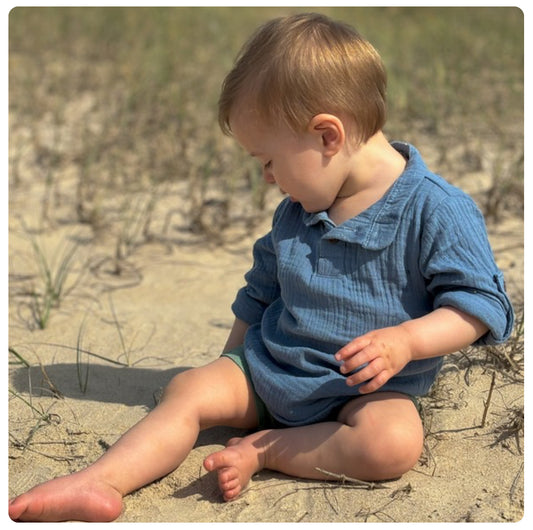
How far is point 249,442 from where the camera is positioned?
2.28 metres

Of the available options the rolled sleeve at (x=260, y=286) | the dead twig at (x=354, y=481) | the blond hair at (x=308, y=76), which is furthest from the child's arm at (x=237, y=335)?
the blond hair at (x=308, y=76)

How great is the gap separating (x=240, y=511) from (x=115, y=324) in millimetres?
1193

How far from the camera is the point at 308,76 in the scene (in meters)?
2.21

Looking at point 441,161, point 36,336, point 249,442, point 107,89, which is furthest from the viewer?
point 107,89

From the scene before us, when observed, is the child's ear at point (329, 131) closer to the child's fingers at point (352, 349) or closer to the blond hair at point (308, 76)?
the blond hair at point (308, 76)

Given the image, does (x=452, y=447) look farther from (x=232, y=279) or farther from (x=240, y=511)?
(x=232, y=279)

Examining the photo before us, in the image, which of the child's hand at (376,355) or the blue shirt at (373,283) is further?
the blue shirt at (373,283)

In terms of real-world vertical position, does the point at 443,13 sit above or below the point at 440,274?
above

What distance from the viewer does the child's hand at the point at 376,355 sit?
→ 202cm

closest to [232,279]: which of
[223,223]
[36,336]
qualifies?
[223,223]

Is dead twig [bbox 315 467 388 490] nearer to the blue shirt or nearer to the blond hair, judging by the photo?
the blue shirt

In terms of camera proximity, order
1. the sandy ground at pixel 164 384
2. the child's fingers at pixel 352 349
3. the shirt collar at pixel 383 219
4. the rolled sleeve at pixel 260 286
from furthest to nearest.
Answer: the rolled sleeve at pixel 260 286 < the shirt collar at pixel 383 219 < the sandy ground at pixel 164 384 < the child's fingers at pixel 352 349

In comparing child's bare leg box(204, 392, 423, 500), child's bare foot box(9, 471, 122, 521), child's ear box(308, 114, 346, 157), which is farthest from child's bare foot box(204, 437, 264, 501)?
child's ear box(308, 114, 346, 157)

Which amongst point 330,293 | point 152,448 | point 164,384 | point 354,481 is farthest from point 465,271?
point 164,384
